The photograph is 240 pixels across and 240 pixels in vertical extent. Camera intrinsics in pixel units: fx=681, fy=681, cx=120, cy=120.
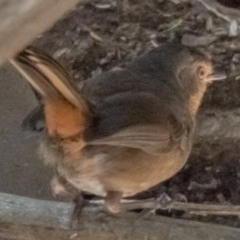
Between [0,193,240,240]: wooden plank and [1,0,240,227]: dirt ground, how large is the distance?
975 millimetres

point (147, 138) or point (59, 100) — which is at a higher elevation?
point (59, 100)

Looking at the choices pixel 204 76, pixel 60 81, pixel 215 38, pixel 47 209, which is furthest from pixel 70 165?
pixel 215 38

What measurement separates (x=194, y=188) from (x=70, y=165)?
100 centimetres

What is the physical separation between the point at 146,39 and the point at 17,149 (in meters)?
0.90

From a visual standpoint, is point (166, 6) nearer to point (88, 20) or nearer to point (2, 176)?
point (88, 20)

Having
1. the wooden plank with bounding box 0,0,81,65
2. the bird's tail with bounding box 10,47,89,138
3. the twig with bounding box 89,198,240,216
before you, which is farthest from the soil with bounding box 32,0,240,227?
the wooden plank with bounding box 0,0,81,65

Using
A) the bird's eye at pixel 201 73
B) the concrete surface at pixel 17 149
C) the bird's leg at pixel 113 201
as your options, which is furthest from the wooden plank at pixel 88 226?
the bird's eye at pixel 201 73

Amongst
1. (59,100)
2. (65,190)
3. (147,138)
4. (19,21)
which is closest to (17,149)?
(65,190)

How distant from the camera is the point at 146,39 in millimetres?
3430

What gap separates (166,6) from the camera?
3.48 m

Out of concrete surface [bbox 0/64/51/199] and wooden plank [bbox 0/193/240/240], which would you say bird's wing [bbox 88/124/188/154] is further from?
concrete surface [bbox 0/64/51/199]

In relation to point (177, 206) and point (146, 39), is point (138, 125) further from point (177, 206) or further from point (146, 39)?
point (146, 39)

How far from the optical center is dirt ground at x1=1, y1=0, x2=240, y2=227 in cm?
313

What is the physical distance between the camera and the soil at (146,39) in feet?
10.4
